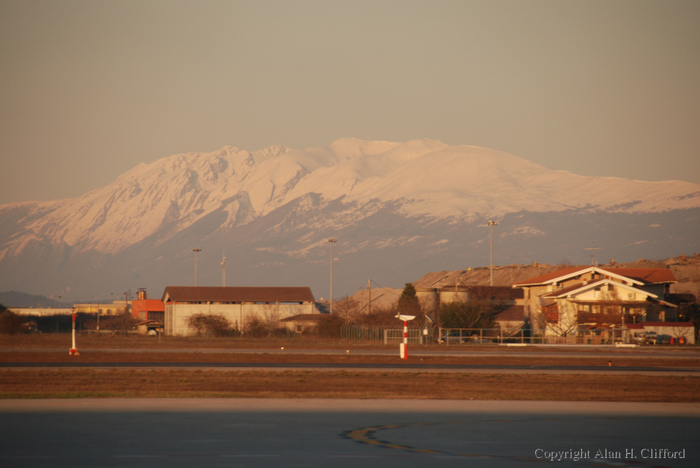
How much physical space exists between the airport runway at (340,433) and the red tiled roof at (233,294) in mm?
81028

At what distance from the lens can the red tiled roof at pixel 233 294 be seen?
101 m

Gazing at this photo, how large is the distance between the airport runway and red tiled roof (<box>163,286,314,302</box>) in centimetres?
8103

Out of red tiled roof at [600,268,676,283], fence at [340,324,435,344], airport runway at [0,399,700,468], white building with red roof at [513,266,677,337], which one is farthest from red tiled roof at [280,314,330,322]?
airport runway at [0,399,700,468]

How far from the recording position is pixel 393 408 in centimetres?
1953

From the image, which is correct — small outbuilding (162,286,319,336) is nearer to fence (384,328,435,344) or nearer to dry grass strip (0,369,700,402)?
fence (384,328,435,344)

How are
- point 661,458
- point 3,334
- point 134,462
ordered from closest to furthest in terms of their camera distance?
point 134,462, point 661,458, point 3,334

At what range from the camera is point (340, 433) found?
49.2ft

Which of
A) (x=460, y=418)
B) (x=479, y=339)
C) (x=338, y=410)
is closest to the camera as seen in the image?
(x=460, y=418)

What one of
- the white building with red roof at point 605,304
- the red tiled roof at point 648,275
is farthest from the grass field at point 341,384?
the red tiled roof at point 648,275

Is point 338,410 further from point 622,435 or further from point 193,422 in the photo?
point 622,435

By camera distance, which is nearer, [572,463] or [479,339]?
[572,463]

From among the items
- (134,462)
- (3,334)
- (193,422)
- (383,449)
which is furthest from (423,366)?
(3,334)

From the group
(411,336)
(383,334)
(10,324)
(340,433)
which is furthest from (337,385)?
(10,324)

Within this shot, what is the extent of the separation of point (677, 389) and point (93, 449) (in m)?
20.5
